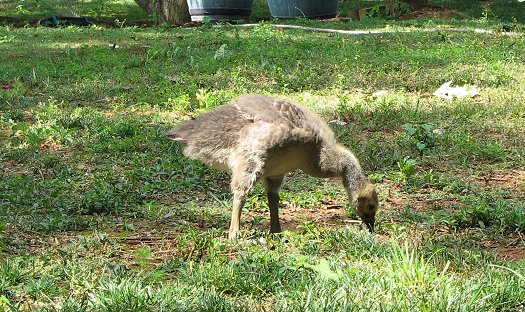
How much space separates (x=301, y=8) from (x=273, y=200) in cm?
1691

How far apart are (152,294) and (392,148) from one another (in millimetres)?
4548

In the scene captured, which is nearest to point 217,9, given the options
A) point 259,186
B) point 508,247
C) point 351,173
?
point 259,186

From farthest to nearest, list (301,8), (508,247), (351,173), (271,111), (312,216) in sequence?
(301,8) < (312,216) < (351,173) < (271,111) < (508,247)

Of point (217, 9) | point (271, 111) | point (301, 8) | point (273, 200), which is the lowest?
point (273, 200)

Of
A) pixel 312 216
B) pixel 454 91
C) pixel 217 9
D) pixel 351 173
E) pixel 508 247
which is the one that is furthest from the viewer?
pixel 217 9

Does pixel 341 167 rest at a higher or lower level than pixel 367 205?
higher

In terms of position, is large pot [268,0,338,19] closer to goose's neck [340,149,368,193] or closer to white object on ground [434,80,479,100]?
white object on ground [434,80,479,100]

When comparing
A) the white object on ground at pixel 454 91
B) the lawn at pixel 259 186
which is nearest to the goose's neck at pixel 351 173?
the lawn at pixel 259 186

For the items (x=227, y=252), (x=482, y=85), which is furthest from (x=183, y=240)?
(x=482, y=85)

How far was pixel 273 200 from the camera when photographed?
230 inches

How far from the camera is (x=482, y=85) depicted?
35.6 ft

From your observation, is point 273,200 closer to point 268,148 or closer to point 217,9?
point 268,148

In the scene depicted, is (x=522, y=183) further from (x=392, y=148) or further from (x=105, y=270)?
(x=105, y=270)

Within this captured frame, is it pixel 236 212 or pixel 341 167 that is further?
pixel 341 167
